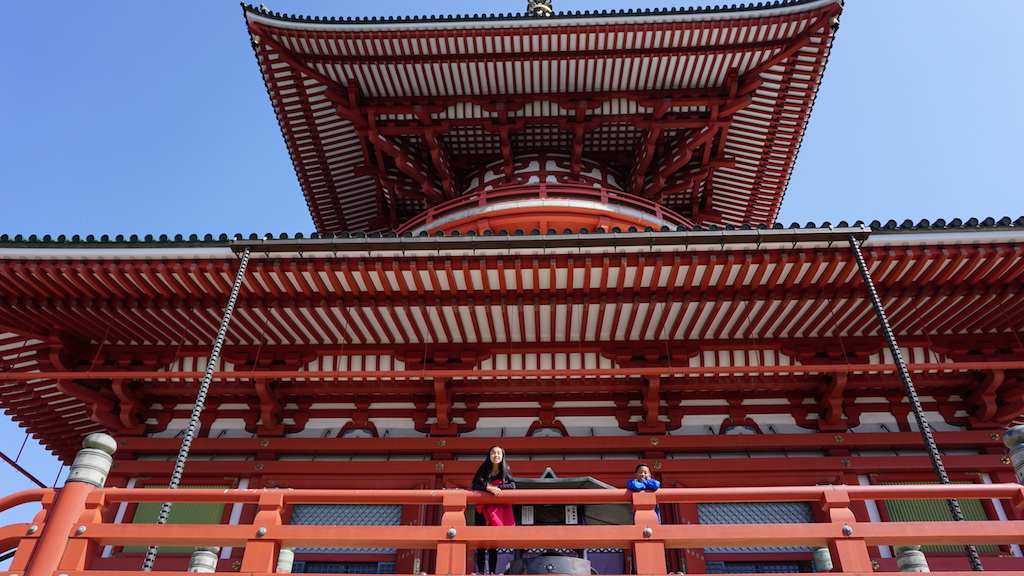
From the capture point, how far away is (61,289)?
29.8 ft

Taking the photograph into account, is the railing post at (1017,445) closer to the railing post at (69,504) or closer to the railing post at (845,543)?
the railing post at (845,543)

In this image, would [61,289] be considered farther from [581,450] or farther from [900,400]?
[900,400]

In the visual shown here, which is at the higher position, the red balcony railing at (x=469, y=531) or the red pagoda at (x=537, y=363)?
the red pagoda at (x=537, y=363)

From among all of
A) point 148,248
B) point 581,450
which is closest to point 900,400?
point 581,450

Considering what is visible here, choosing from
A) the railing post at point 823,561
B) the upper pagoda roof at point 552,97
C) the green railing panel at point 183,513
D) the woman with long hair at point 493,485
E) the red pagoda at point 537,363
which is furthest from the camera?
the upper pagoda roof at point 552,97

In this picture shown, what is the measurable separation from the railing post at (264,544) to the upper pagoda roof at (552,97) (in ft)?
31.7

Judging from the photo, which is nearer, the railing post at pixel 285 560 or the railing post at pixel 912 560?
the railing post at pixel 285 560

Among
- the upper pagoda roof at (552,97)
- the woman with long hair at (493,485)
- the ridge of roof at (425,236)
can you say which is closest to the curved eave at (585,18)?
the upper pagoda roof at (552,97)

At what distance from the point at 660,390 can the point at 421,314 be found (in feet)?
12.4

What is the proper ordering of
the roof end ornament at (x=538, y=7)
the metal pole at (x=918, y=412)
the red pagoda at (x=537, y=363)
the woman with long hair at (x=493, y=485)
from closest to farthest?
the red pagoda at (x=537, y=363), the metal pole at (x=918, y=412), the woman with long hair at (x=493, y=485), the roof end ornament at (x=538, y=7)

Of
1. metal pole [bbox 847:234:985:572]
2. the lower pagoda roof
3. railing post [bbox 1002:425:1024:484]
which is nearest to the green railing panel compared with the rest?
the lower pagoda roof

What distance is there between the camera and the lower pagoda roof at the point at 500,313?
8.45m

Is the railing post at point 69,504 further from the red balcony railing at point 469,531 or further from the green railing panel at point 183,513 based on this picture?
the green railing panel at point 183,513

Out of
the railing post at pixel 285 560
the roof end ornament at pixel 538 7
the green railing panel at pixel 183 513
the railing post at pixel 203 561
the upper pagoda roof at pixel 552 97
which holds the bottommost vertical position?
the railing post at pixel 285 560
